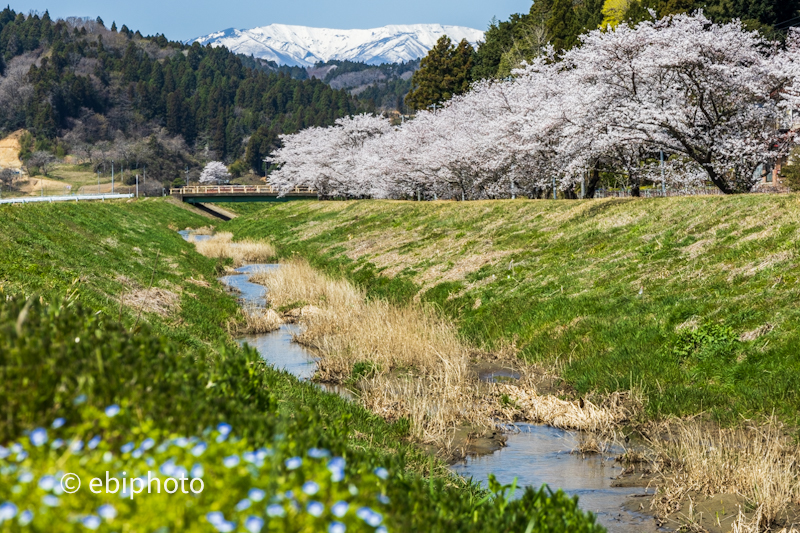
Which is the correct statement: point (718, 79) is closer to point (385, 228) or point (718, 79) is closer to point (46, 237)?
point (385, 228)

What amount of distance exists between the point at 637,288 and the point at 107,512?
17817 millimetres

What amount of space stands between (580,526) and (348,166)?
86083 mm

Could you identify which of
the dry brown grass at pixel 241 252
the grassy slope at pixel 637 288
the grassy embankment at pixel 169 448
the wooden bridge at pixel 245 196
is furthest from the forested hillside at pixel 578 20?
the grassy embankment at pixel 169 448

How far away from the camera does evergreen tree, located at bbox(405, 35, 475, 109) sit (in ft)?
299

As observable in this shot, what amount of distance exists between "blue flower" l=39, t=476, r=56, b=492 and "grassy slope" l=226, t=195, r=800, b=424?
1097cm

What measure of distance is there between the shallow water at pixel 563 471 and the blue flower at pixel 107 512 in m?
6.96

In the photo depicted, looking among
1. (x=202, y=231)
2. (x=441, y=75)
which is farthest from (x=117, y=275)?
(x=441, y=75)

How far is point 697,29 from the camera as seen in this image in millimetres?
33250

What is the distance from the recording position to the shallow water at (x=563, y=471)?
9.87 meters

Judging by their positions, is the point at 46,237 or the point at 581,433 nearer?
the point at 581,433

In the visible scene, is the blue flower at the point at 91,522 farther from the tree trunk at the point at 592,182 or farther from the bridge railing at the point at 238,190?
the bridge railing at the point at 238,190

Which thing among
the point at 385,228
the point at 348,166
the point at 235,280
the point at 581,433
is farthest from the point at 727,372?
the point at 348,166

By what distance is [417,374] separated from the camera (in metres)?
17.2

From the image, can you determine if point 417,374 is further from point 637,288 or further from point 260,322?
point 260,322
